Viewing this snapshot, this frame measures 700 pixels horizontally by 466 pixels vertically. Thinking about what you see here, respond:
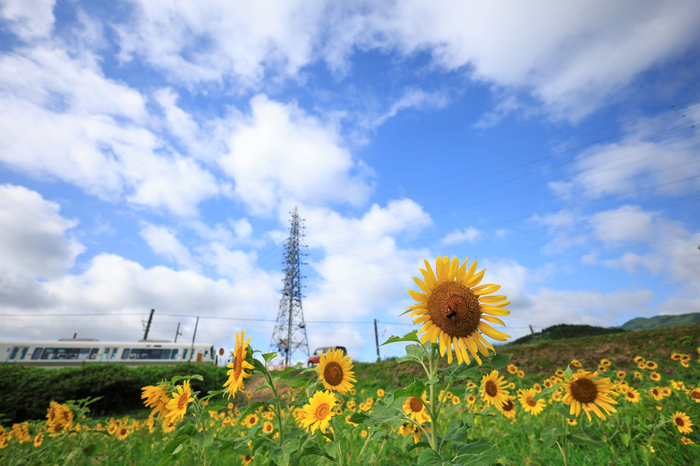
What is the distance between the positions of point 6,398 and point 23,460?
1047 cm

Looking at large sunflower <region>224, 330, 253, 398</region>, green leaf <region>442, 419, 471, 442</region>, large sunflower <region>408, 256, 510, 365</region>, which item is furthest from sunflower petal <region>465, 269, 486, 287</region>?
large sunflower <region>224, 330, 253, 398</region>

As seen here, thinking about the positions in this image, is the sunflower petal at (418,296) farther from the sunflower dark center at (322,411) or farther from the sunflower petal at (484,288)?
the sunflower dark center at (322,411)

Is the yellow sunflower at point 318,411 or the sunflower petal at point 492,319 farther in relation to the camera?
the yellow sunflower at point 318,411

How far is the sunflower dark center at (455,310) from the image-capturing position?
1.68 meters

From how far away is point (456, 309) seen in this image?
1.69 metres

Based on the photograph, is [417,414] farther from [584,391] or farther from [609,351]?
[609,351]

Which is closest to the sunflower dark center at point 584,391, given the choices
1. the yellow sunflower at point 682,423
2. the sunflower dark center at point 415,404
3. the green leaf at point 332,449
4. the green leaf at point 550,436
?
the green leaf at point 550,436

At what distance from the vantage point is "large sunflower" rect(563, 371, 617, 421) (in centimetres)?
254

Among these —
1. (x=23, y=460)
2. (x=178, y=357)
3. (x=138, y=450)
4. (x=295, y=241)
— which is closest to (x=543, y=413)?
(x=138, y=450)

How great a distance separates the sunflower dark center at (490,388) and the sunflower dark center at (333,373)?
1.45 m

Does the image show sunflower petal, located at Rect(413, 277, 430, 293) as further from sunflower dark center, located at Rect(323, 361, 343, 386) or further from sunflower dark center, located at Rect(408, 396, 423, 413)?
sunflower dark center, located at Rect(408, 396, 423, 413)

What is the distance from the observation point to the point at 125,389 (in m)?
13.6

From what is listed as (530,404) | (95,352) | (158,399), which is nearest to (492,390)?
(530,404)

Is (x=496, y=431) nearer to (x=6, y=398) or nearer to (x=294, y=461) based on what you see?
(x=294, y=461)
